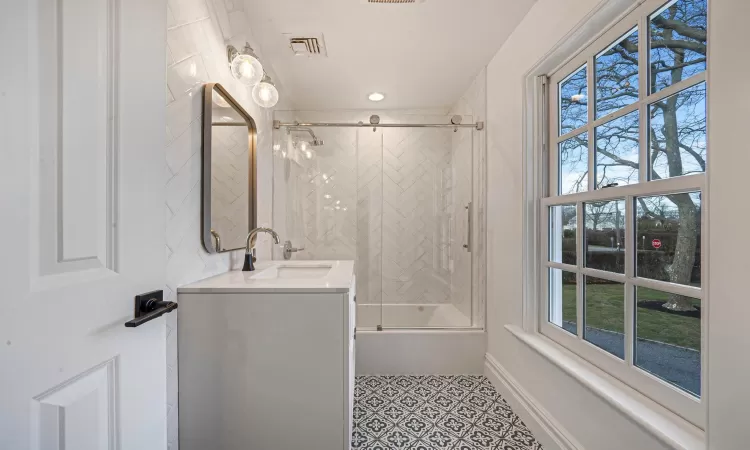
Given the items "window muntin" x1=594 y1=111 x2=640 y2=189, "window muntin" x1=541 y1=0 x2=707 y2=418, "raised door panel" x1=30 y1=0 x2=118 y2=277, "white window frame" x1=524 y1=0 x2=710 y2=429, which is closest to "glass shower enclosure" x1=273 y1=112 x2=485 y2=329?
"white window frame" x1=524 y1=0 x2=710 y2=429

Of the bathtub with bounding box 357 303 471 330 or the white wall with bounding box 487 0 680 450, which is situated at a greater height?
the white wall with bounding box 487 0 680 450

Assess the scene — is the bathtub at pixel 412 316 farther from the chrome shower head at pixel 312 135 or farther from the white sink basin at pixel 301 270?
the chrome shower head at pixel 312 135

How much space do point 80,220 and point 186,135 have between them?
81 cm

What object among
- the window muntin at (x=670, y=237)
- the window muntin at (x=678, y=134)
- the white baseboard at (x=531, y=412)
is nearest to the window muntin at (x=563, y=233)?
the window muntin at (x=670, y=237)

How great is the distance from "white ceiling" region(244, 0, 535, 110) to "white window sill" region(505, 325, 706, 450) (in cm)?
180

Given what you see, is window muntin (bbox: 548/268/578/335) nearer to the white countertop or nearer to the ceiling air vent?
the white countertop

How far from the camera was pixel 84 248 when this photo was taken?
0.55 m

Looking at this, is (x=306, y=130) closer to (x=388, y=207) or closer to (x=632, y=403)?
Result: (x=388, y=207)

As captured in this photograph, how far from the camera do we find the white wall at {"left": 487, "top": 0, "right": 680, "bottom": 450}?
121 centimetres

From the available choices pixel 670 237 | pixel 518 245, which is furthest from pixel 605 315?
pixel 518 245

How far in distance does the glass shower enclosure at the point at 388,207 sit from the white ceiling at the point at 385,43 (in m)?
0.34

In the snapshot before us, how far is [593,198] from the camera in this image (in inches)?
53.8

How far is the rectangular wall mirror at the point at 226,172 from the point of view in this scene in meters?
1.35

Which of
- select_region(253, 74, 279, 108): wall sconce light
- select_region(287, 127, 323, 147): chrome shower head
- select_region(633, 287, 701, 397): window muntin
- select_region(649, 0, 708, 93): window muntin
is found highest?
select_region(287, 127, 323, 147): chrome shower head
